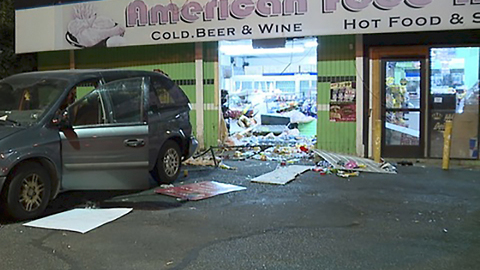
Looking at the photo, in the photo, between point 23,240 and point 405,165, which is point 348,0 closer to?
point 405,165

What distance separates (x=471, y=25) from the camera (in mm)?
9531

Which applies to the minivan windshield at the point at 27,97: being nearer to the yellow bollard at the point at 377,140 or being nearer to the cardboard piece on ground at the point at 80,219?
the cardboard piece on ground at the point at 80,219

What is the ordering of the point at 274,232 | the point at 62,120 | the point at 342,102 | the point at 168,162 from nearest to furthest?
the point at 274,232
the point at 62,120
the point at 168,162
the point at 342,102

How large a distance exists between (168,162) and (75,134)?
2.03m

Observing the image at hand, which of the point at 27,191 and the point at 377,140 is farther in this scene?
the point at 377,140

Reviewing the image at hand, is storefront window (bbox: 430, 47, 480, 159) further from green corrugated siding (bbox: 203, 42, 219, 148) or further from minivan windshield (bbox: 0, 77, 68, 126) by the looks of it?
minivan windshield (bbox: 0, 77, 68, 126)

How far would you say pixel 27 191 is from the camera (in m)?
5.86

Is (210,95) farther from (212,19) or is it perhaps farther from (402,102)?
(402,102)

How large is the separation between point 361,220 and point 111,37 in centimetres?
822

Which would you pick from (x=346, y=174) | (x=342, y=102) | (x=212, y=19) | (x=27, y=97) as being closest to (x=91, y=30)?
(x=212, y=19)

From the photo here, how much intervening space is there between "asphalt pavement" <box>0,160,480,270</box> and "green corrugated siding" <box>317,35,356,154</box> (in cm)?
292

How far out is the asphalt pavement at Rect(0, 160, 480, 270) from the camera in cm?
457

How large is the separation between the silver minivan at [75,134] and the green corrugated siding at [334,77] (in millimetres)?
4476

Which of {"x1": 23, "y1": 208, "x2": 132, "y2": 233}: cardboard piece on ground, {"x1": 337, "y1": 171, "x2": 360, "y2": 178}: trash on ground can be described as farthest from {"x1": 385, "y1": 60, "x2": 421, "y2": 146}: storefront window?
{"x1": 23, "y1": 208, "x2": 132, "y2": 233}: cardboard piece on ground
